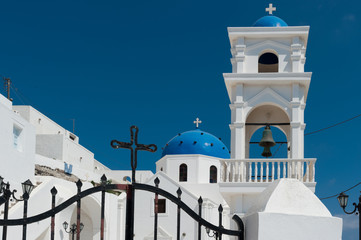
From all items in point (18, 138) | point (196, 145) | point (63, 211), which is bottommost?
point (63, 211)

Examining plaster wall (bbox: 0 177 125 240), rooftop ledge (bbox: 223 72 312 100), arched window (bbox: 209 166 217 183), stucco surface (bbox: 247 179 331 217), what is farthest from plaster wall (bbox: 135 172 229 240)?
stucco surface (bbox: 247 179 331 217)

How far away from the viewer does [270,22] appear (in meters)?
18.4

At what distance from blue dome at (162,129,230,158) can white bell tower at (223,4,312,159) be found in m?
16.3

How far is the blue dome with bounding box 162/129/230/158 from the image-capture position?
3459 centimetres

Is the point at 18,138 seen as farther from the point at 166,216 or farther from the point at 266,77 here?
the point at 166,216

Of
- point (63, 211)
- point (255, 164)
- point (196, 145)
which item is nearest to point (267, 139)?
point (255, 164)

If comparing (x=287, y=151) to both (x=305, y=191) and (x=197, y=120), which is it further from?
(x=197, y=120)

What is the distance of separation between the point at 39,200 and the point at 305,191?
1447 cm

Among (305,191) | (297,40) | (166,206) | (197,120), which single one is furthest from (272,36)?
(197,120)

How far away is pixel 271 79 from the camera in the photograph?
688 inches

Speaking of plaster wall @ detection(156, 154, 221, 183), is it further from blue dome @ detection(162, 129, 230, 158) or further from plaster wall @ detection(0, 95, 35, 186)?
plaster wall @ detection(0, 95, 35, 186)

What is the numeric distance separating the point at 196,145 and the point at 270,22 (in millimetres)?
16957

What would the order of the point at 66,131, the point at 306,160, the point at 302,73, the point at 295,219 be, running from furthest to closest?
1. the point at 66,131
2. the point at 302,73
3. the point at 306,160
4. the point at 295,219

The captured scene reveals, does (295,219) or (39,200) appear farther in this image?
(39,200)
